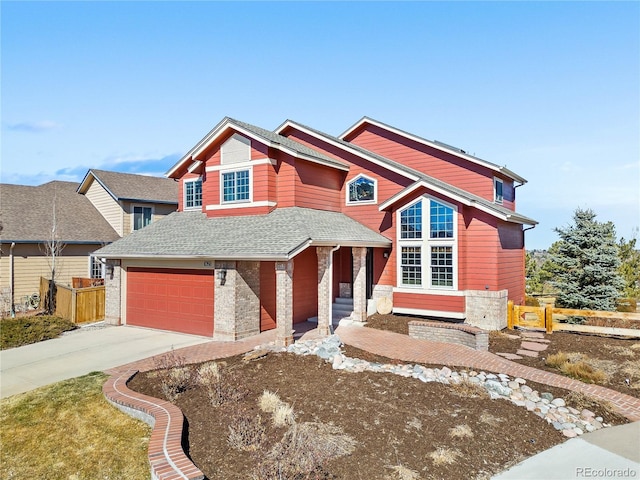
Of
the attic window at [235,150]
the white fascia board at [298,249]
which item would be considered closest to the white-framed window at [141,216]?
the attic window at [235,150]

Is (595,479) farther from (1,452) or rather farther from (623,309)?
(623,309)

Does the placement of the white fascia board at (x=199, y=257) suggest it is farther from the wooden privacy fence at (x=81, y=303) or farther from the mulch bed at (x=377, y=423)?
the mulch bed at (x=377, y=423)

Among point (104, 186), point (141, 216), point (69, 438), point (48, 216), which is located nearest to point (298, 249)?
point (69, 438)

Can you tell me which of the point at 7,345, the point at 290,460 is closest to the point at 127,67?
the point at 7,345

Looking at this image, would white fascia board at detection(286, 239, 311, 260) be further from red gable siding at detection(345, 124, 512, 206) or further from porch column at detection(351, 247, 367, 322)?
red gable siding at detection(345, 124, 512, 206)

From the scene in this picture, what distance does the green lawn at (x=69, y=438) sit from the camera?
625 cm

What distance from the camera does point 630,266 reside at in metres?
23.9

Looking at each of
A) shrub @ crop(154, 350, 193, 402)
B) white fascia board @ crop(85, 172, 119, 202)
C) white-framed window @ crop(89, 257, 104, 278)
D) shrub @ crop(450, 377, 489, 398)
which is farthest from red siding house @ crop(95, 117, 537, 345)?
white fascia board @ crop(85, 172, 119, 202)

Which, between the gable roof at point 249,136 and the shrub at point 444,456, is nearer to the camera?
the shrub at point 444,456

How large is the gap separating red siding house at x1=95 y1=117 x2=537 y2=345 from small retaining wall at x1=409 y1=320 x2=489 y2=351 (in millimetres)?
2603

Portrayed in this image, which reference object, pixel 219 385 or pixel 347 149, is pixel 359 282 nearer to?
pixel 347 149

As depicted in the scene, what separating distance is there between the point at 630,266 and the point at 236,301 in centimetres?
2388

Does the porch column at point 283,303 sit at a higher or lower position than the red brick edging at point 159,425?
higher

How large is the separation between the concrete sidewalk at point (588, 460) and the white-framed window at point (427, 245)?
8.76 meters
